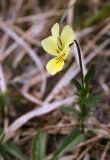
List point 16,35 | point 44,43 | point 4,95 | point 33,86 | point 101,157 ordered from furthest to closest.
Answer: point 16,35, point 33,86, point 4,95, point 101,157, point 44,43

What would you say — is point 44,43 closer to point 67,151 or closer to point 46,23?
point 67,151

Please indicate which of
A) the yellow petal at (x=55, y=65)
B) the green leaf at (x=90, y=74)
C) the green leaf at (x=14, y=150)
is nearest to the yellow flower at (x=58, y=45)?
the yellow petal at (x=55, y=65)

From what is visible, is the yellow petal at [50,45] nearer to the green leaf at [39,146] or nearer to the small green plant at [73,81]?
the small green plant at [73,81]

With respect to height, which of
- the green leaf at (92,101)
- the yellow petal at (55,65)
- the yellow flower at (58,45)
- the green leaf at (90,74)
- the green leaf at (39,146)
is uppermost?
the yellow flower at (58,45)

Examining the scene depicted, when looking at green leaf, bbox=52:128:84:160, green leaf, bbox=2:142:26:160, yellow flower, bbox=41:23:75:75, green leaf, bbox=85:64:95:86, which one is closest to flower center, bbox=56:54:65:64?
yellow flower, bbox=41:23:75:75

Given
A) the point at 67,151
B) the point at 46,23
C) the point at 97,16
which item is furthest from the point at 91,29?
the point at 67,151

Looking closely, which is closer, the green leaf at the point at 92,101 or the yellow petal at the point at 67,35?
the yellow petal at the point at 67,35

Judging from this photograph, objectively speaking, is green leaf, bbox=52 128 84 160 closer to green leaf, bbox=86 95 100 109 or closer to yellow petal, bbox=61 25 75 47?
green leaf, bbox=86 95 100 109
